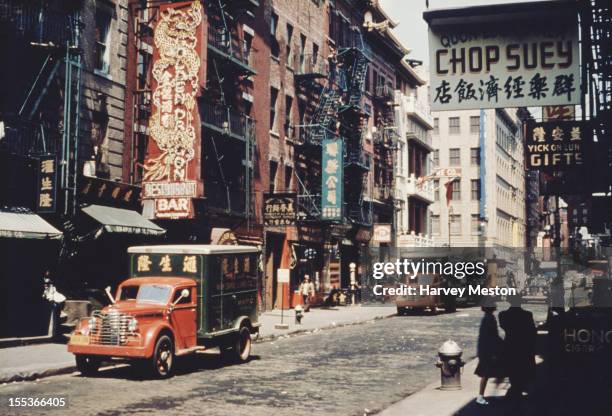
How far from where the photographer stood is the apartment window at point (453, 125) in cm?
8650

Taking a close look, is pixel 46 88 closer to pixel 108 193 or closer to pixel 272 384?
pixel 108 193

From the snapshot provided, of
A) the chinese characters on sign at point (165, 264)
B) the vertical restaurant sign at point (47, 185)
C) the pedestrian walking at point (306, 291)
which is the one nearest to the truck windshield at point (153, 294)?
the chinese characters on sign at point (165, 264)

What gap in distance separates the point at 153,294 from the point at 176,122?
1233cm

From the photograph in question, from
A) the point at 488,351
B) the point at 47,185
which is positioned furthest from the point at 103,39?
the point at 488,351

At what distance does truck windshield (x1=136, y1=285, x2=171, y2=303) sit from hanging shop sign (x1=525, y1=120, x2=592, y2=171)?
28.6ft

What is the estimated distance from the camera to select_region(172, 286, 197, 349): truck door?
1620 centimetres

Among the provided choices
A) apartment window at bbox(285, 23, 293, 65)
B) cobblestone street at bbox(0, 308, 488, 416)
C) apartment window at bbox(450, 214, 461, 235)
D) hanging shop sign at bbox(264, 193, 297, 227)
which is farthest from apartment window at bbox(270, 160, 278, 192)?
apartment window at bbox(450, 214, 461, 235)

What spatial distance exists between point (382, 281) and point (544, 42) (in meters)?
42.7

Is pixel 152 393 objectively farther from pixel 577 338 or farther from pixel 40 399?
pixel 577 338

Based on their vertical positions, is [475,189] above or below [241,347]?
above

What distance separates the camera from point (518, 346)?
1190cm

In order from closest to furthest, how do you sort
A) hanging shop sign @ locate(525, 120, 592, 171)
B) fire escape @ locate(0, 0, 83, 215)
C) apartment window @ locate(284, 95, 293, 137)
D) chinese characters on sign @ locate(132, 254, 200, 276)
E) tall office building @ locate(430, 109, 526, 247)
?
hanging shop sign @ locate(525, 120, 592, 171)
chinese characters on sign @ locate(132, 254, 200, 276)
fire escape @ locate(0, 0, 83, 215)
apartment window @ locate(284, 95, 293, 137)
tall office building @ locate(430, 109, 526, 247)

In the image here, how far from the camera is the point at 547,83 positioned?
7.85 m

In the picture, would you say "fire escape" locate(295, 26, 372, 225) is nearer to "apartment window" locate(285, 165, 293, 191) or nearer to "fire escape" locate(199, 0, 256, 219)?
"apartment window" locate(285, 165, 293, 191)
